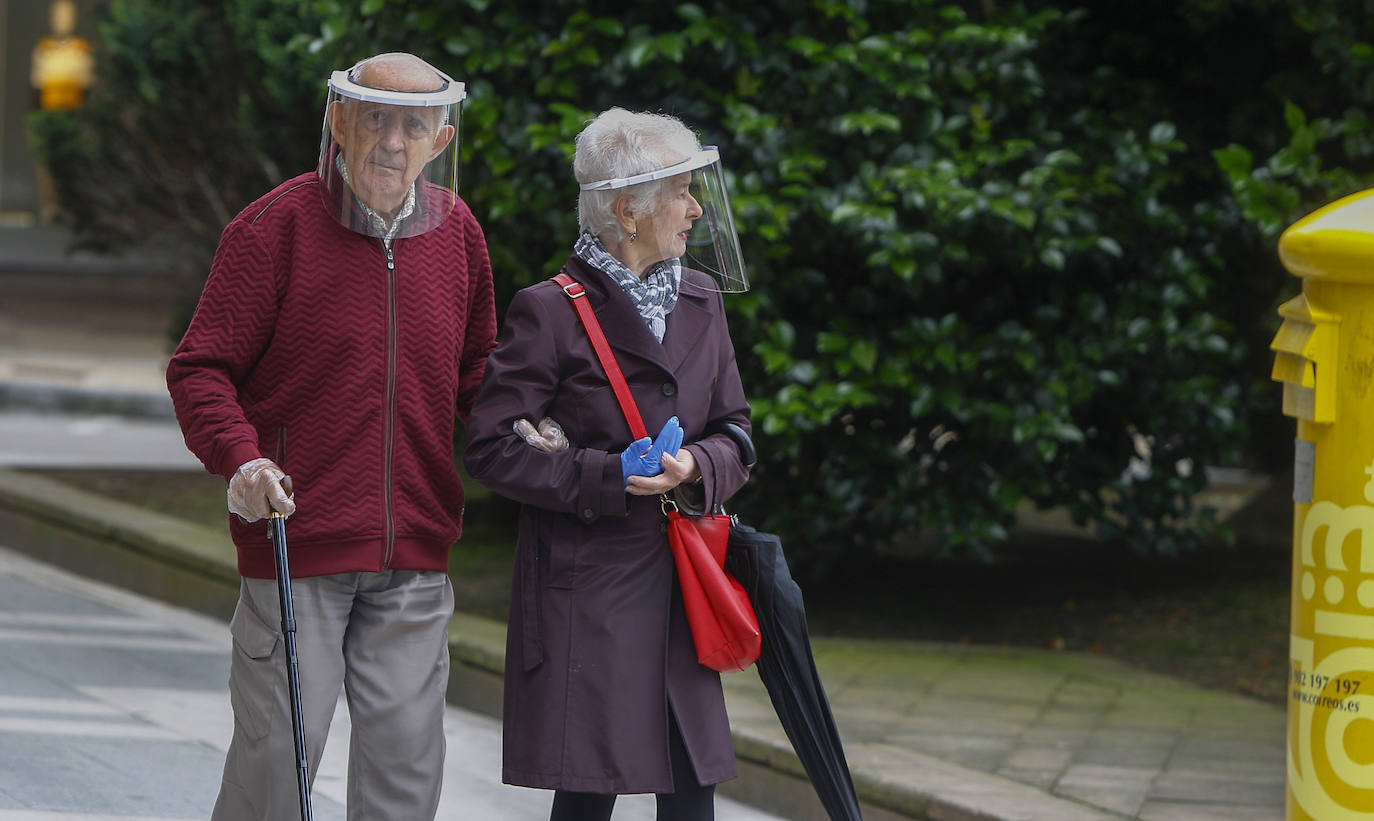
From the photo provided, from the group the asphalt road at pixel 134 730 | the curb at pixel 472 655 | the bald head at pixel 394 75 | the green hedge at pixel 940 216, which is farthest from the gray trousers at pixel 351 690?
the green hedge at pixel 940 216

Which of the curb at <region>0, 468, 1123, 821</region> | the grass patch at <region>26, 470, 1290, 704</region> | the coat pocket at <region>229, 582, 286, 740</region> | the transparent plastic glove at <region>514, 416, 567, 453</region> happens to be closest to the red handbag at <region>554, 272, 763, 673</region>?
the transparent plastic glove at <region>514, 416, 567, 453</region>

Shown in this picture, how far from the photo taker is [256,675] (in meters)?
3.14

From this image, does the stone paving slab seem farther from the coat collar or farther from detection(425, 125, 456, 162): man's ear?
detection(425, 125, 456, 162): man's ear

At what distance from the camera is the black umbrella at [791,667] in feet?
10.6

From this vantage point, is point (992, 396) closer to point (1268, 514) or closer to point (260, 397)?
point (1268, 514)

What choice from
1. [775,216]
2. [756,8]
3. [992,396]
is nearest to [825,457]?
[992,396]

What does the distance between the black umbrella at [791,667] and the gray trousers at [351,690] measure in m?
0.58

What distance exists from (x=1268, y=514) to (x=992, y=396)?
9.67 feet

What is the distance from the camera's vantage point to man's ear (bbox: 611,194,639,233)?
3.16 m

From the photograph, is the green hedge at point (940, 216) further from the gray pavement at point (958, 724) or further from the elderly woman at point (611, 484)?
the elderly woman at point (611, 484)

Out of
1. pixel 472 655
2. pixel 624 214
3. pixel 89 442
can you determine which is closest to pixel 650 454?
pixel 624 214

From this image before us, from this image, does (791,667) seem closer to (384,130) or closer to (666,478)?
(666,478)

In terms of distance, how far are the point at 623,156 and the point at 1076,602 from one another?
4733mm

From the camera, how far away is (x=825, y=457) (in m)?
6.55
